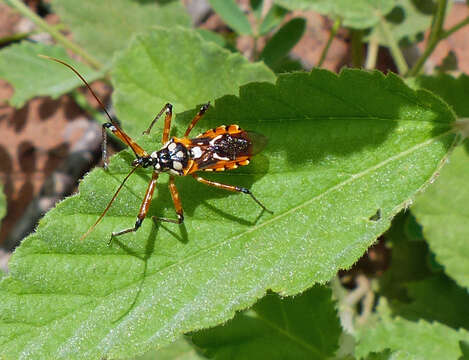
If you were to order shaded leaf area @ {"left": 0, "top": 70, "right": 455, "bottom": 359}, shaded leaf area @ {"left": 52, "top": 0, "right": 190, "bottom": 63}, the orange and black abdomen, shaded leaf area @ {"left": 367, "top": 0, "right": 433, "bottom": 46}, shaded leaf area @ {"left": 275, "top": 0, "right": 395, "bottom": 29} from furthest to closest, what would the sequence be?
shaded leaf area @ {"left": 52, "top": 0, "right": 190, "bottom": 63}
shaded leaf area @ {"left": 367, "top": 0, "right": 433, "bottom": 46}
shaded leaf area @ {"left": 275, "top": 0, "right": 395, "bottom": 29}
the orange and black abdomen
shaded leaf area @ {"left": 0, "top": 70, "right": 455, "bottom": 359}

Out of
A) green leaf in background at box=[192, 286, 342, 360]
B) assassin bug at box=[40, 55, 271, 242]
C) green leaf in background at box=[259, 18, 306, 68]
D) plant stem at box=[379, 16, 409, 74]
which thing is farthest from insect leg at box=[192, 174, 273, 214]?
plant stem at box=[379, 16, 409, 74]

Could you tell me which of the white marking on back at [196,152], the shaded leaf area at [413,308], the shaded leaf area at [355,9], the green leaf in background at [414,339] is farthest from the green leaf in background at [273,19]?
the green leaf in background at [414,339]

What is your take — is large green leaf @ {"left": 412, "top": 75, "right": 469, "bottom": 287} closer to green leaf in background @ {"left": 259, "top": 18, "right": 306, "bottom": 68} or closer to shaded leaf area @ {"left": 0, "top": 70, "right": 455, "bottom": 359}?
shaded leaf area @ {"left": 0, "top": 70, "right": 455, "bottom": 359}

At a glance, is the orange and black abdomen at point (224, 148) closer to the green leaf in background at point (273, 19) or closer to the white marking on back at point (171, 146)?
the white marking on back at point (171, 146)

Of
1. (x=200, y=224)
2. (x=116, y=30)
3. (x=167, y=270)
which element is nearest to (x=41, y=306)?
(x=167, y=270)

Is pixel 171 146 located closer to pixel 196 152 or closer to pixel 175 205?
pixel 196 152

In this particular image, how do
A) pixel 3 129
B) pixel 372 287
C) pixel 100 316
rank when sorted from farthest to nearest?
pixel 3 129 < pixel 372 287 < pixel 100 316

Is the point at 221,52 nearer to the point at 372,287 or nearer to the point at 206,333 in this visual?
the point at 206,333
